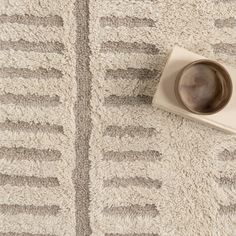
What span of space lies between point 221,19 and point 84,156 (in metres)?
0.25

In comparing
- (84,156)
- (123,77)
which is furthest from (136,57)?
(84,156)

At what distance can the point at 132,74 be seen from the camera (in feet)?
1.94

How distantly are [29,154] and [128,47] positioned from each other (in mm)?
190

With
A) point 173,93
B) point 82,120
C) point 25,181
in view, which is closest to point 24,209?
point 25,181

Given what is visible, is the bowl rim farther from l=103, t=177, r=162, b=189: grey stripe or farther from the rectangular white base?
l=103, t=177, r=162, b=189: grey stripe

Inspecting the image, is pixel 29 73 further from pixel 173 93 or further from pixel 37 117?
pixel 173 93

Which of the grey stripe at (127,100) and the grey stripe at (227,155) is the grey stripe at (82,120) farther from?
the grey stripe at (227,155)

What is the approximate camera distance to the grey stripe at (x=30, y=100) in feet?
1.94

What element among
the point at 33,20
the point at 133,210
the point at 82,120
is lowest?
the point at 133,210

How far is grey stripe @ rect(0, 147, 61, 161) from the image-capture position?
0.59m

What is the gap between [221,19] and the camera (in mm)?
589

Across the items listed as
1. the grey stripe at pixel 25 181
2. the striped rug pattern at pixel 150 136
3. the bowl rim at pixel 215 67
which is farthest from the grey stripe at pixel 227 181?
the grey stripe at pixel 25 181

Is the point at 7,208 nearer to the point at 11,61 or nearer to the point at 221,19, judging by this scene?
the point at 11,61

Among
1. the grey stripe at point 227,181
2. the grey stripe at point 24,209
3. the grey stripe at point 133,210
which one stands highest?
the grey stripe at point 227,181
